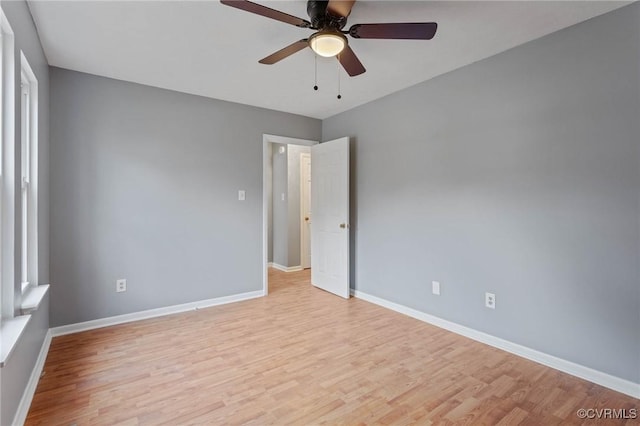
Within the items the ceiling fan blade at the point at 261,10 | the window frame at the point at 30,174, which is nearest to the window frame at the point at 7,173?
the window frame at the point at 30,174

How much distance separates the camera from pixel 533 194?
238 centimetres

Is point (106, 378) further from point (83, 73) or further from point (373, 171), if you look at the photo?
point (373, 171)

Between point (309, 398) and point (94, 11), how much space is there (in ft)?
9.23

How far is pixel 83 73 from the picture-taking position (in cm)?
292

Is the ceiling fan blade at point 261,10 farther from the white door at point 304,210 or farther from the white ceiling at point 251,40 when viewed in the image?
the white door at point 304,210

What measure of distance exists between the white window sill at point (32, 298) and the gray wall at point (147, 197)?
27.4 inches

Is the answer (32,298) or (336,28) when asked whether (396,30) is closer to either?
(336,28)

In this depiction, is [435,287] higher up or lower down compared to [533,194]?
lower down

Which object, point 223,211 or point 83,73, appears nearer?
point 83,73

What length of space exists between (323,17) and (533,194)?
1974 mm

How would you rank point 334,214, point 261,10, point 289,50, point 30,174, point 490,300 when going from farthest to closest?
1. point 334,214
2. point 490,300
3. point 30,174
4. point 289,50
5. point 261,10

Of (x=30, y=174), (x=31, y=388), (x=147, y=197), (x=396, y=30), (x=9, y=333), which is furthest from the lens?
(x=147, y=197)

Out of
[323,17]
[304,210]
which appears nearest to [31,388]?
[323,17]

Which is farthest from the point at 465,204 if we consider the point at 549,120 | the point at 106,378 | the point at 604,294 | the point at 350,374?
the point at 106,378
